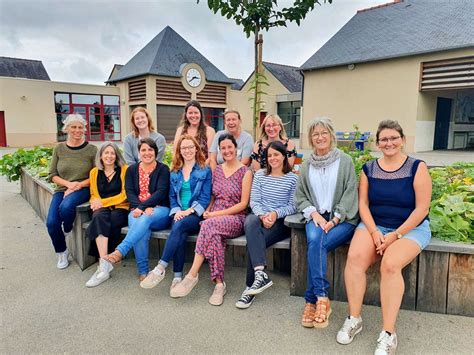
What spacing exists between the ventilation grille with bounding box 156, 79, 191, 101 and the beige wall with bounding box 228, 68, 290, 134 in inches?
137

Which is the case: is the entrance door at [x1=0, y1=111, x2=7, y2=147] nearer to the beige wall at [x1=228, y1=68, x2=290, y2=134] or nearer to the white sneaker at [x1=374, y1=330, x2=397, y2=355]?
the beige wall at [x1=228, y1=68, x2=290, y2=134]

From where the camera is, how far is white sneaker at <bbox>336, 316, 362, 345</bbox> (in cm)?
255

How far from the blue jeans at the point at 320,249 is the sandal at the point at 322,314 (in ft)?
0.19

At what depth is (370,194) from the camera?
2996mm

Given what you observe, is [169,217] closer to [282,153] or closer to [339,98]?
[282,153]

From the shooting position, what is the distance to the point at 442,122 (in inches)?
696

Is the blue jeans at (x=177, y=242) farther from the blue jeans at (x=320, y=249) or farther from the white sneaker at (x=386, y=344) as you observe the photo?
the white sneaker at (x=386, y=344)

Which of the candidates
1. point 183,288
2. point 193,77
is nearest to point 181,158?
point 183,288

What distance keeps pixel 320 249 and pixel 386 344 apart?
77cm

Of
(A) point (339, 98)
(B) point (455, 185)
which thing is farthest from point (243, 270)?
(A) point (339, 98)

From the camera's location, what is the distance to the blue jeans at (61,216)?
3.82 metres

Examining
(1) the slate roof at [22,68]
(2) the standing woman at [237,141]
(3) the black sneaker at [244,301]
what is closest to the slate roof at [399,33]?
(2) the standing woman at [237,141]

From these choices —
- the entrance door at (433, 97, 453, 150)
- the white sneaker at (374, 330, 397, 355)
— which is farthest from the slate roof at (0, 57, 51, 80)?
the white sneaker at (374, 330, 397, 355)

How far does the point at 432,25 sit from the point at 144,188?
16.5 meters
